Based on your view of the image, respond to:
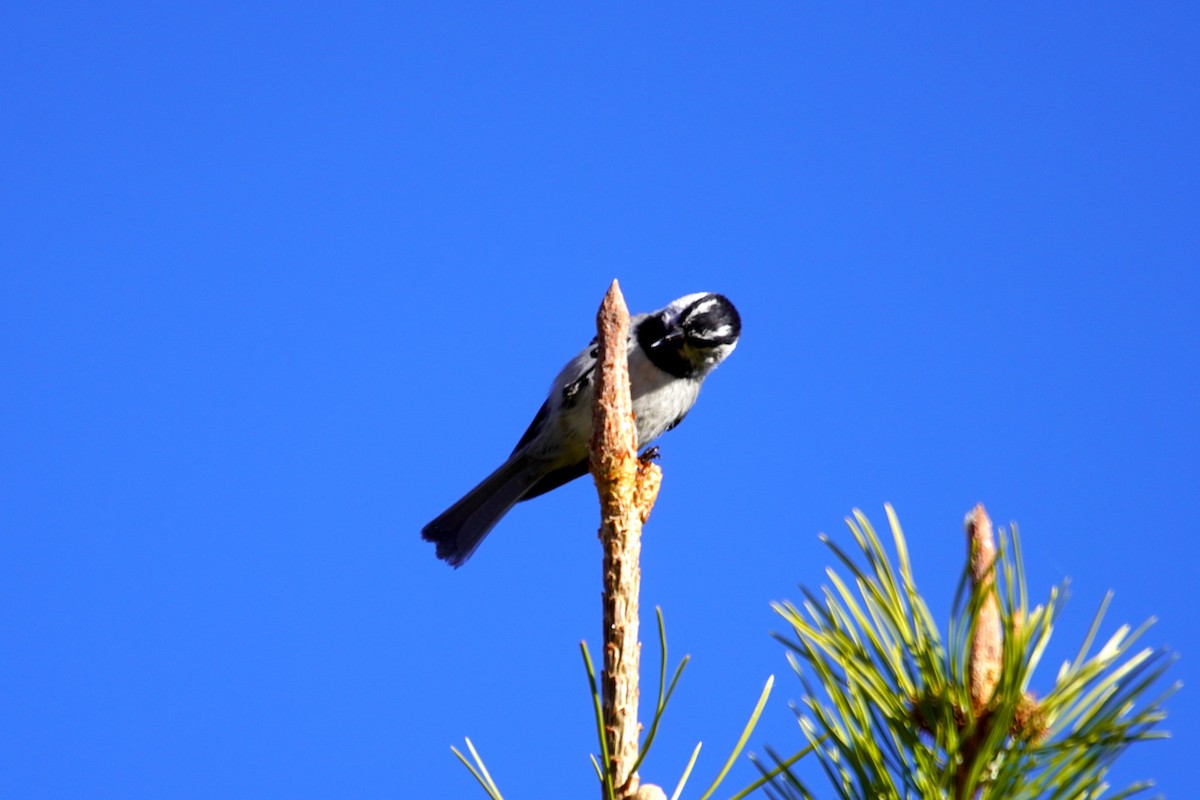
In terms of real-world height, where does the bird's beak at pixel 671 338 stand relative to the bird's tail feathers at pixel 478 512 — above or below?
Answer: above

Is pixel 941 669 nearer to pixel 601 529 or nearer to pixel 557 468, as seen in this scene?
pixel 601 529

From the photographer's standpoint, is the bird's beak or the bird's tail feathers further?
the bird's tail feathers

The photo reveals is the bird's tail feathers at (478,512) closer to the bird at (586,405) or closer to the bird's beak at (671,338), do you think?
the bird at (586,405)

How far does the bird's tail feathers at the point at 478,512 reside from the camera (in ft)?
22.6

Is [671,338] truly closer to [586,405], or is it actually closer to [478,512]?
[586,405]

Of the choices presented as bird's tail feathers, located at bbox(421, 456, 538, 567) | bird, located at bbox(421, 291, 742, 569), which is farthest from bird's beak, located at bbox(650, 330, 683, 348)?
bird's tail feathers, located at bbox(421, 456, 538, 567)

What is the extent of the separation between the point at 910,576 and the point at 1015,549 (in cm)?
14

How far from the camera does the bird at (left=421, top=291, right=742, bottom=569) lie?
6312 mm

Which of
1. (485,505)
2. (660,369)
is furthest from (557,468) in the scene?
(660,369)

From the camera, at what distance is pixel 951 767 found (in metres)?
1.39

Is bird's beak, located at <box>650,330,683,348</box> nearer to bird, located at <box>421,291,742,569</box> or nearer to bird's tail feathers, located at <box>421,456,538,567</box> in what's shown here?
bird, located at <box>421,291,742,569</box>

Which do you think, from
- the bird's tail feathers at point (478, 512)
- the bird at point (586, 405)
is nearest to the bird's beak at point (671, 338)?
the bird at point (586, 405)

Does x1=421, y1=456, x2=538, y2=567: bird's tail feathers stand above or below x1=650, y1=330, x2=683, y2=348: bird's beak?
below

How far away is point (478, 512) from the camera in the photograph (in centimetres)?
692
